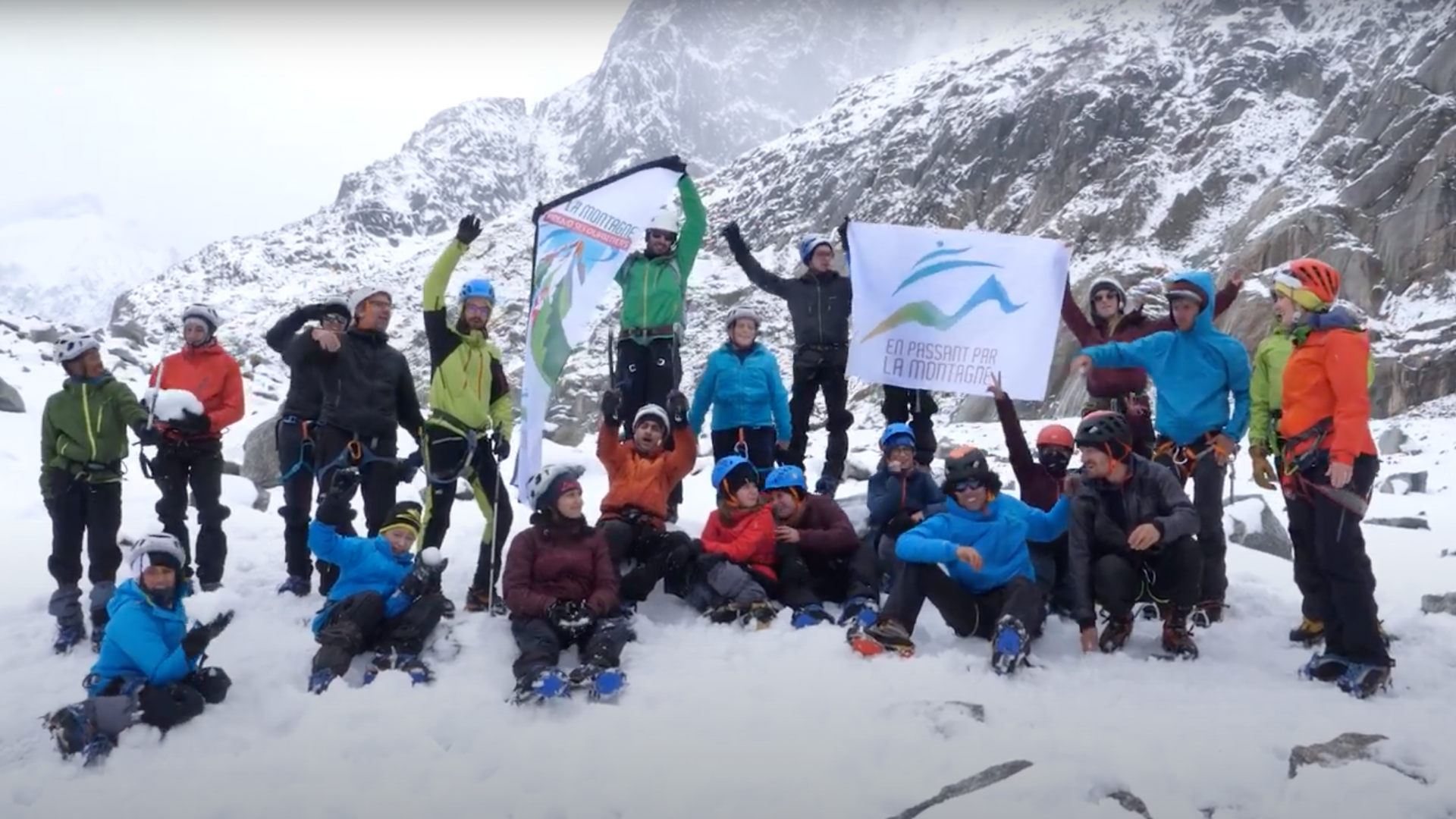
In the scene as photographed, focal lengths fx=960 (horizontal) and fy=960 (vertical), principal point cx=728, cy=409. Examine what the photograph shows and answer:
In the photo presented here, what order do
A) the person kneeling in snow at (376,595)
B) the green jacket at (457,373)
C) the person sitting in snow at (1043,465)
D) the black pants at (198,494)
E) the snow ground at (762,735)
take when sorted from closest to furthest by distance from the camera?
the snow ground at (762,735), the person kneeling in snow at (376,595), the person sitting in snow at (1043,465), the green jacket at (457,373), the black pants at (198,494)

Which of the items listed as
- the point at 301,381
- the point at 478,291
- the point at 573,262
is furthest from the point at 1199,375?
the point at 301,381

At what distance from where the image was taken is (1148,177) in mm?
58812

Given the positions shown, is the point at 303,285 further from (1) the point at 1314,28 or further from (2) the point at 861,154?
(1) the point at 1314,28

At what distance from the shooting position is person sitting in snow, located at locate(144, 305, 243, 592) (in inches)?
292

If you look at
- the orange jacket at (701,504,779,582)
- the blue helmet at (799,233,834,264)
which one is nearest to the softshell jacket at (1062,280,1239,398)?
the blue helmet at (799,233,834,264)

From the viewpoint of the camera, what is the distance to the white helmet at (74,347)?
278 inches

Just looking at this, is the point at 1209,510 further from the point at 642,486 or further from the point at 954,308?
the point at 642,486

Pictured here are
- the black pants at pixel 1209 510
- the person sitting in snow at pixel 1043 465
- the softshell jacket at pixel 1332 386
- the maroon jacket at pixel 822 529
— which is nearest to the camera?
the softshell jacket at pixel 1332 386

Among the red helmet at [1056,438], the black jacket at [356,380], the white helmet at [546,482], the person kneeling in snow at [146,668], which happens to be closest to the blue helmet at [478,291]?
the black jacket at [356,380]

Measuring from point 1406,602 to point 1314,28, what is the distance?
234ft

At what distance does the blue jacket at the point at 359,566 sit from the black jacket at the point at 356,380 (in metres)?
1.20

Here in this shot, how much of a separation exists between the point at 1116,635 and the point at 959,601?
101cm

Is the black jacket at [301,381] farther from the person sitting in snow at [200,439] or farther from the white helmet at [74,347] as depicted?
the white helmet at [74,347]

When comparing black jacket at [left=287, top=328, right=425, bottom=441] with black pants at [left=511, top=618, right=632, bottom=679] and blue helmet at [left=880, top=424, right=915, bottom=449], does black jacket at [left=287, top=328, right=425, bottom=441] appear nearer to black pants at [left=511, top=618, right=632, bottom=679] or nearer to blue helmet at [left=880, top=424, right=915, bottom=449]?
black pants at [left=511, top=618, right=632, bottom=679]
